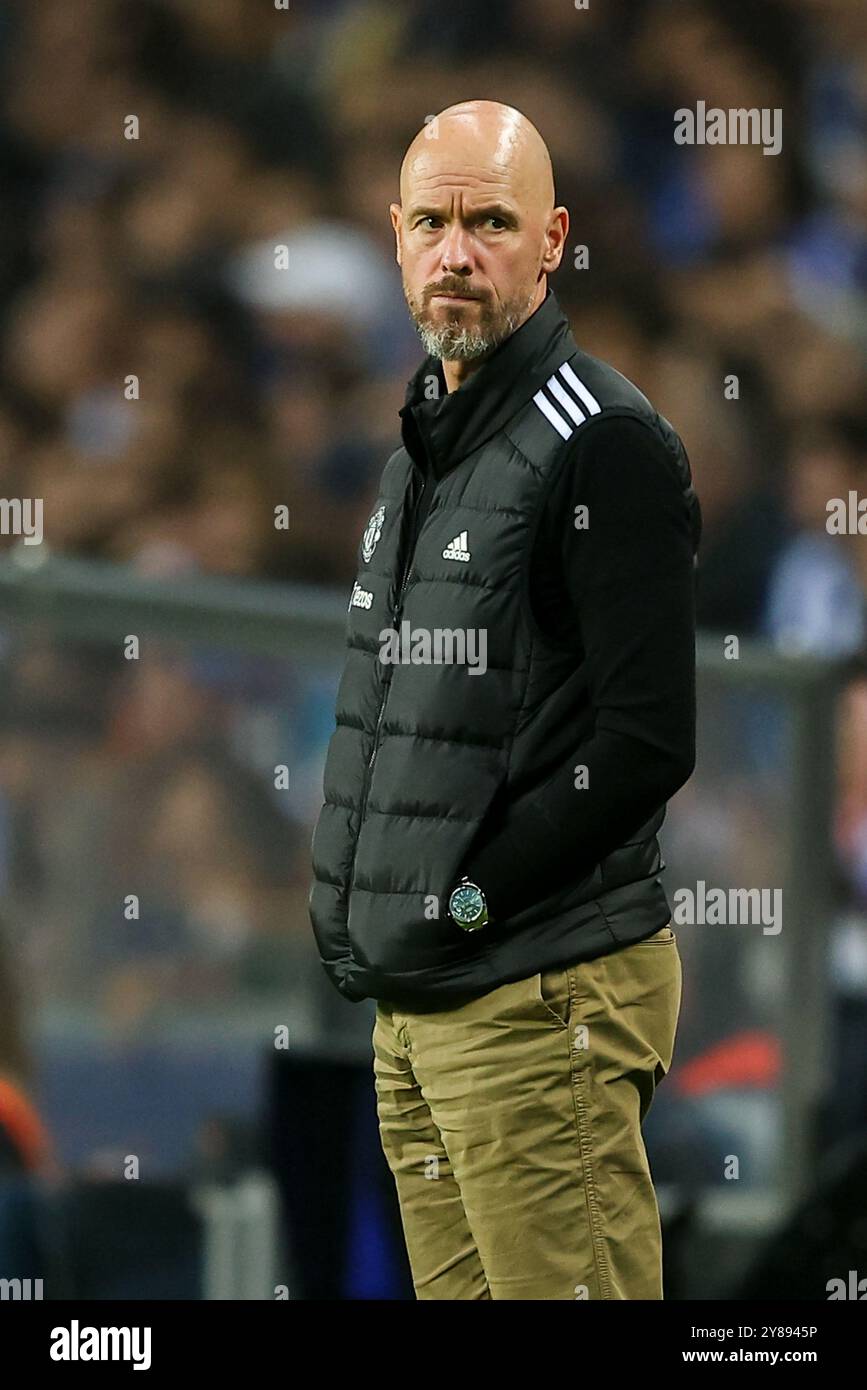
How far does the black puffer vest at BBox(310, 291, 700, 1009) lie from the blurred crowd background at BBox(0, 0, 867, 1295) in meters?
1.23

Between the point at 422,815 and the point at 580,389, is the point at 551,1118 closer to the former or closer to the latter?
the point at 422,815

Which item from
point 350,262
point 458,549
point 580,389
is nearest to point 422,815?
point 458,549

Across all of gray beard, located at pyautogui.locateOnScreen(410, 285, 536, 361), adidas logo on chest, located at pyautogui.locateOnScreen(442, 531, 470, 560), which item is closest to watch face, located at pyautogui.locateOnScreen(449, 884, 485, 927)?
adidas logo on chest, located at pyautogui.locateOnScreen(442, 531, 470, 560)

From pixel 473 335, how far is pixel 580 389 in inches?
2.8

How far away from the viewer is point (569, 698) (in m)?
1.11

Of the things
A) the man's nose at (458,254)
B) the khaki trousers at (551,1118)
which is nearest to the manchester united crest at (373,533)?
the man's nose at (458,254)

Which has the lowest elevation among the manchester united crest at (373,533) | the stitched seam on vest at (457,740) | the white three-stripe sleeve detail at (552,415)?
the stitched seam on vest at (457,740)

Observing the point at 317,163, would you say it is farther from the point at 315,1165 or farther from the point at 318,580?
the point at 315,1165

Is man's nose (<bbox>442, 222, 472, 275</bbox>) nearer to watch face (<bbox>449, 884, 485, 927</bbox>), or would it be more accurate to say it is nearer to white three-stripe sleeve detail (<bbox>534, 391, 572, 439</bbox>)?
white three-stripe sleeve detail (<bbox>534, 391, 572, 439</bbox>)

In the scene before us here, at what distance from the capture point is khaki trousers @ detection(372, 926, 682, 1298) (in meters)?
1.11

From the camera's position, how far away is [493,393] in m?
1.15

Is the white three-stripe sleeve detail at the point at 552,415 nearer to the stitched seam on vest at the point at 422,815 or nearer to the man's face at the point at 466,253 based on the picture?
the man's face at the point at 466,253

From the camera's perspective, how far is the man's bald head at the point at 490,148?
114cm

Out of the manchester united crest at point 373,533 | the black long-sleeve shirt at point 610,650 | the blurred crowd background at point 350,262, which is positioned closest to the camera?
the black long-sleeve shirt at point 610,650
